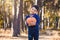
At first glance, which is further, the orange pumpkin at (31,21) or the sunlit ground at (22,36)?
the sunlit ground at (22,36)

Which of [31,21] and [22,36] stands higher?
[31,21]

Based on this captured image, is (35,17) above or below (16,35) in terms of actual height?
above

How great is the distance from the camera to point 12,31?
4.39 metres

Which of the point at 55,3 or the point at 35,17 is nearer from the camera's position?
the point at 35,17

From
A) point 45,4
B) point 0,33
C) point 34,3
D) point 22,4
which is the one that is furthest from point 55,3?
point 0,33

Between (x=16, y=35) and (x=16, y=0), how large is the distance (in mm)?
854

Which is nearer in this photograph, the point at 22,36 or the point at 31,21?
the point at 31,21

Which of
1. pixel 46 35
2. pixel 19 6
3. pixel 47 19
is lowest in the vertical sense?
pixel 46 35

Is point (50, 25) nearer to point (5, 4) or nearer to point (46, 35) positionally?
point (46, 35)

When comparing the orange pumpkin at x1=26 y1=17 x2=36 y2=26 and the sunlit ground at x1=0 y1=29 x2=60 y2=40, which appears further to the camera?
the sunlit ground at x1=0 y1=29 x2=60 y2=40

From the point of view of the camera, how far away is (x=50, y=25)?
167 inches

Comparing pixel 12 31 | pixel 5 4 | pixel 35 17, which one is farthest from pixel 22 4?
pixel 35 17

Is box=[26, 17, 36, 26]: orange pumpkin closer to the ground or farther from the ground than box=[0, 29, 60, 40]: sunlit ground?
farther from the ground

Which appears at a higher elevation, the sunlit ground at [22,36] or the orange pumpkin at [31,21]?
the orange pumpkin at [31,21]
